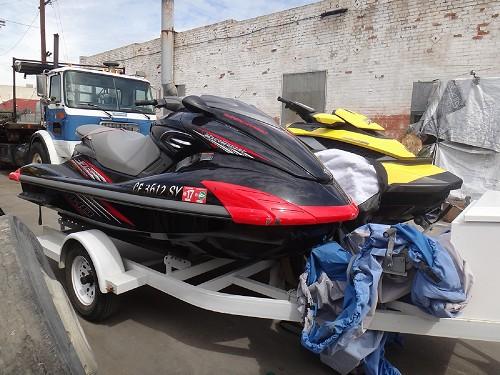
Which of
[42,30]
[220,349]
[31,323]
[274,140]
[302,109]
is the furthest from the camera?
[42,30]

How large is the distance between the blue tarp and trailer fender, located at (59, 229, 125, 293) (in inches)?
52.5

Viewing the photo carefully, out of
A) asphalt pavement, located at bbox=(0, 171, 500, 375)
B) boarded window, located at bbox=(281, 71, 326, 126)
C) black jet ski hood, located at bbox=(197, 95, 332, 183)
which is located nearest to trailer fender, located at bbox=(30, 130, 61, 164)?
boarded window, located at bbox=(281, 71, 326, 126)

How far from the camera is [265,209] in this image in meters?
2.17

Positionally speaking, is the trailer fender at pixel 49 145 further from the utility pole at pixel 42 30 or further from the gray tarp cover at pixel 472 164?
the utility pole at pixel 42 30

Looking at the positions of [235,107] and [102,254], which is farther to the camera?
[102,254]

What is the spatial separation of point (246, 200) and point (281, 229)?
25 centimetres

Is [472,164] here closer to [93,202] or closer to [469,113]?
[469,113]

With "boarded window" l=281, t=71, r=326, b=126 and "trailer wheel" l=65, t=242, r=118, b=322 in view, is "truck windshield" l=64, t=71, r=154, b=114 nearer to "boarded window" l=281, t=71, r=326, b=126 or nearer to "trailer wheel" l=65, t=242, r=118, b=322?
"boarded window" l=281, t=71, r=326, b=126

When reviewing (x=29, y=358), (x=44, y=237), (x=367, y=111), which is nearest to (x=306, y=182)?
(x=29, y=358)

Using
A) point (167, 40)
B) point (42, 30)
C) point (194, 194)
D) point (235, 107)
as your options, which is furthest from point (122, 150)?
point (42, 30)

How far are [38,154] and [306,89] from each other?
6.32 metres

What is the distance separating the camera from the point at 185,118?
2.87 metres

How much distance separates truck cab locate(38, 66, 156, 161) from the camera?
7.95 metres

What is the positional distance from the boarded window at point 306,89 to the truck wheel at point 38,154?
567 centimetres
